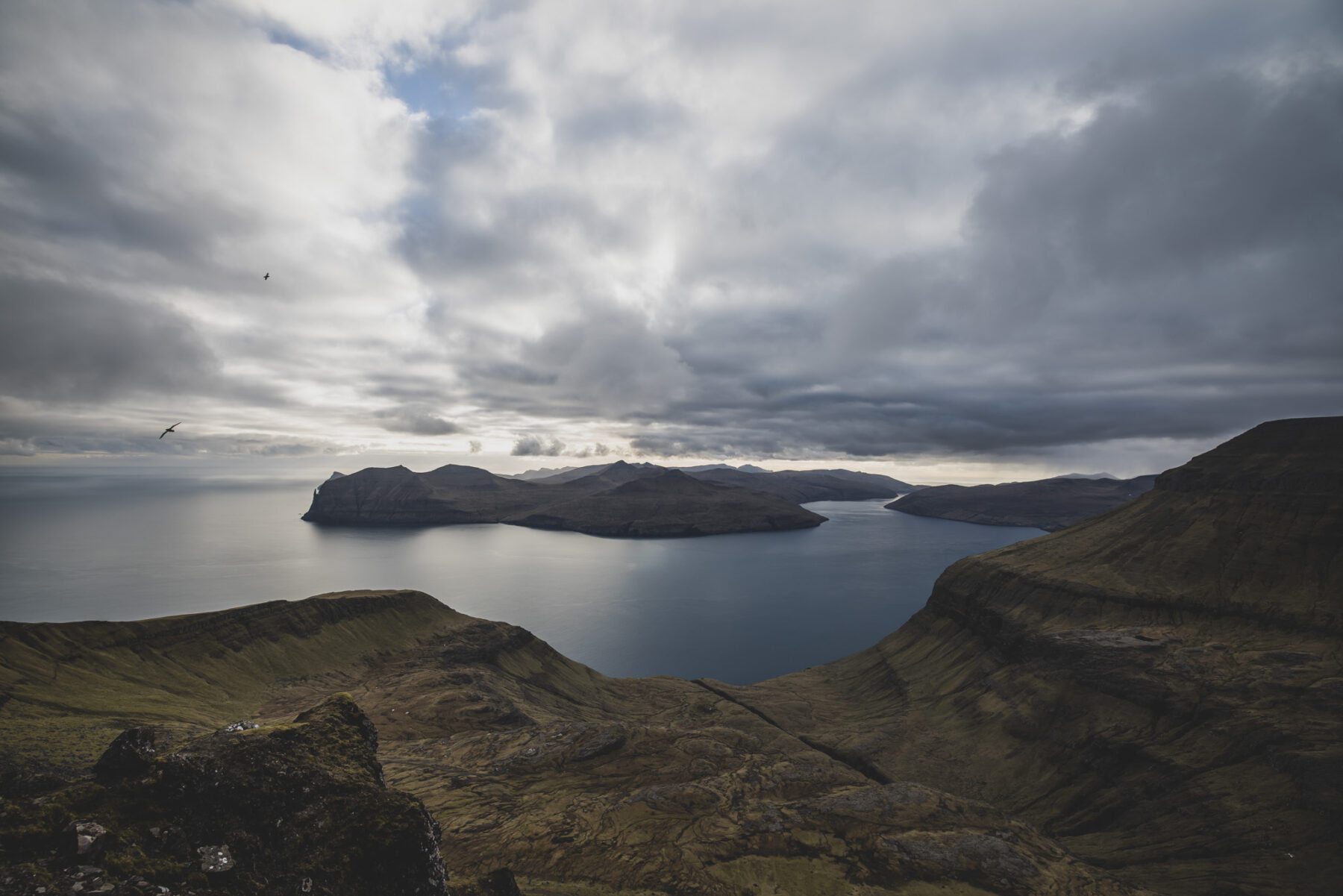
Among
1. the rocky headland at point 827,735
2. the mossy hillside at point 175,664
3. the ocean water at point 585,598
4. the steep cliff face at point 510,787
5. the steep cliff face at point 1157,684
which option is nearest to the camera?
the steep cliff face at point 510,787

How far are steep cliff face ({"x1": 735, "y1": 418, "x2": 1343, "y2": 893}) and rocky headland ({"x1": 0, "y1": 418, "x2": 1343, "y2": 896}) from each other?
307 mm

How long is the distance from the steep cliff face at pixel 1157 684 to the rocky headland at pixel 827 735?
31cm

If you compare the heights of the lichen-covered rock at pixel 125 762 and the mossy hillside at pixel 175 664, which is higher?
the lichen-covered rock at pixel 125 762

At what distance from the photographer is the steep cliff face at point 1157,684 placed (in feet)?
128

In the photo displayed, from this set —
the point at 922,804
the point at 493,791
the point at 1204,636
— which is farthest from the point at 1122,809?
the point at 493,791

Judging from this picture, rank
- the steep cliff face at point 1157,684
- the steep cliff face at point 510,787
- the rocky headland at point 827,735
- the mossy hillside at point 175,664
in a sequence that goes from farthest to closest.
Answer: the mossy hillside at point 175,664 < the steep cliff face at point 1157,684 < the rocky headland at point 827,735 < the steep cliff face at point 510,787

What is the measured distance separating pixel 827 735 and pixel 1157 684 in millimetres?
34777

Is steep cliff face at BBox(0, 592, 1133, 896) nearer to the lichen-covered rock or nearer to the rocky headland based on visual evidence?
the lichen-covered rock

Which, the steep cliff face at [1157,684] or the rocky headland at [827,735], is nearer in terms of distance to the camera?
the rocky headland at [827,735]

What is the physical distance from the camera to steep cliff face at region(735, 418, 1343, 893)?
128 ft

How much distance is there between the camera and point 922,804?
38.1 meters

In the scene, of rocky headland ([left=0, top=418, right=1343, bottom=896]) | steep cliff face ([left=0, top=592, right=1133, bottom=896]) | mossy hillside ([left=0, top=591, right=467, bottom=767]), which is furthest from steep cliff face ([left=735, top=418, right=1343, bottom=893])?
mossy hillside ([left=0, top=591, right=467, bottom=767])

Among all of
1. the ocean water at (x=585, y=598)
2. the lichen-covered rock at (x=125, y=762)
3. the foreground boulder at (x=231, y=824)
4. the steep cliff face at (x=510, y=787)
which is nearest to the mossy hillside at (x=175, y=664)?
the steep cliff face at (x=510, y=787)

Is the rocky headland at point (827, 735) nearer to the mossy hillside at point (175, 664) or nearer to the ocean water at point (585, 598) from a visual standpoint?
the mossy hillside at point (175, 664)
